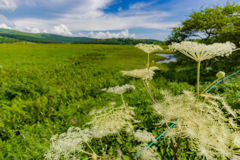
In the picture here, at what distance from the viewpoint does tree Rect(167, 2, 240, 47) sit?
725cm

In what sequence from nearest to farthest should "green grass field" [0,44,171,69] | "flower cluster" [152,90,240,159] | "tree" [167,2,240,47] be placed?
"flower cluster" [152,90,240,159]
"tree" [167,2,240,47]
"green grass field" [0,44,171,69]

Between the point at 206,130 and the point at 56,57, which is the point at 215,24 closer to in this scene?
the point at 206,130

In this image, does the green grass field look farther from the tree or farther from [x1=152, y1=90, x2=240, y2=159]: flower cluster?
[x1=152, y1=90, x2=240, y2=159]: flower cluster

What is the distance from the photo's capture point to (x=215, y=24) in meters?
8.30

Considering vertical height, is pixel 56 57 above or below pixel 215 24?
below

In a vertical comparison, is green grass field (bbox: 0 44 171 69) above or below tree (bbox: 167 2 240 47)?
below

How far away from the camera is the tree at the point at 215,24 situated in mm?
7250

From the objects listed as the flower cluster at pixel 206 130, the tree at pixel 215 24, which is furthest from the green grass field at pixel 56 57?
the flower cluster at pixel 206 130

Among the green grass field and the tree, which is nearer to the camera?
the tree

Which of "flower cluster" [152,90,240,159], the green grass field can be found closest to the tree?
the green grass field

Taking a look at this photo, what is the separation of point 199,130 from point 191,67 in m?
11.1

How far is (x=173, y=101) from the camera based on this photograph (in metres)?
1.19

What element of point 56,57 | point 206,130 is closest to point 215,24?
point 206,130

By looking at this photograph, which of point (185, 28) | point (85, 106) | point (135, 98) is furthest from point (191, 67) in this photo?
point (85, 106)
